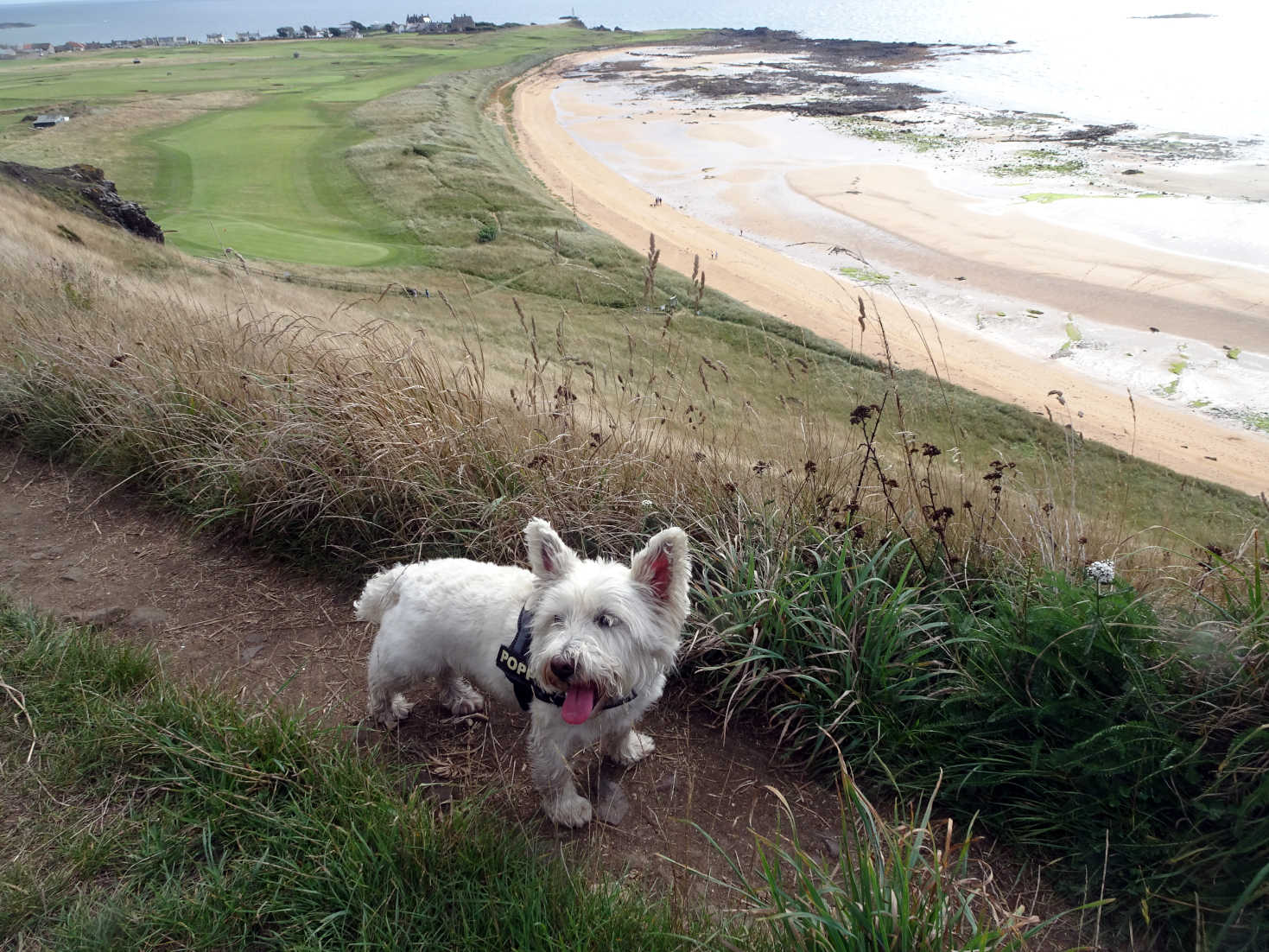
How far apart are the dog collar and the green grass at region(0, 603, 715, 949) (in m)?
0.43

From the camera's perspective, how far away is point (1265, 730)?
2.55 metres

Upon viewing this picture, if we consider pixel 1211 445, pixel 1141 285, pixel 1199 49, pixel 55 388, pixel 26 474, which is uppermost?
pixel 1199 49

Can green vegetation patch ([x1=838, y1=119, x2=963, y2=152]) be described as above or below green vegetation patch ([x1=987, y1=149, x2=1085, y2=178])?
above

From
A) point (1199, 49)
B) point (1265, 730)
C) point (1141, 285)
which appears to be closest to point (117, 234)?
point (1265, 730)

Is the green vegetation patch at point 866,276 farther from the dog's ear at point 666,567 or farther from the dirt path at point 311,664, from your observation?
the dog's ear at point 666,567

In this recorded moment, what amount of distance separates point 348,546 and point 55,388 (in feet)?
9.33

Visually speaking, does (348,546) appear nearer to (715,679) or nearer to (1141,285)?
(715,679)

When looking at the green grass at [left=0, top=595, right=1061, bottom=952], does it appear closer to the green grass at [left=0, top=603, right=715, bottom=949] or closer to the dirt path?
the green grass at [left=0, top=603, right=715, bottom=949]

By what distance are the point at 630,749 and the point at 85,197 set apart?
1631 cm

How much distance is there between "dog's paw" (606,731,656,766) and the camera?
3232 mm

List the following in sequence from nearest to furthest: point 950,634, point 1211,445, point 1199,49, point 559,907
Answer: point 559,907 < point 950,634 < point 1211,445 < point 1199,49

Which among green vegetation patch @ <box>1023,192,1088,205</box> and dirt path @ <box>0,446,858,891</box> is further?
green vegetation patch @ <box>1023,192,1088,205</box>

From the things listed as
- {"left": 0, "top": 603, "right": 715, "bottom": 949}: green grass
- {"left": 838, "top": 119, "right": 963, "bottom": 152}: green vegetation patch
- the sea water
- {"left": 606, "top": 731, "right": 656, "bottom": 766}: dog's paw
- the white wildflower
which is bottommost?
{"left": 606, "top": 731, "right": 656, "bottom": 766}: dog's paw

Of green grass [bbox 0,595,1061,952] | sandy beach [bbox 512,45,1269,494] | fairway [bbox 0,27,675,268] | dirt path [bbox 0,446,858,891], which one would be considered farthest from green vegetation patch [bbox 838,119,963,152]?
green grass [bbox 0,595,1061,952]
